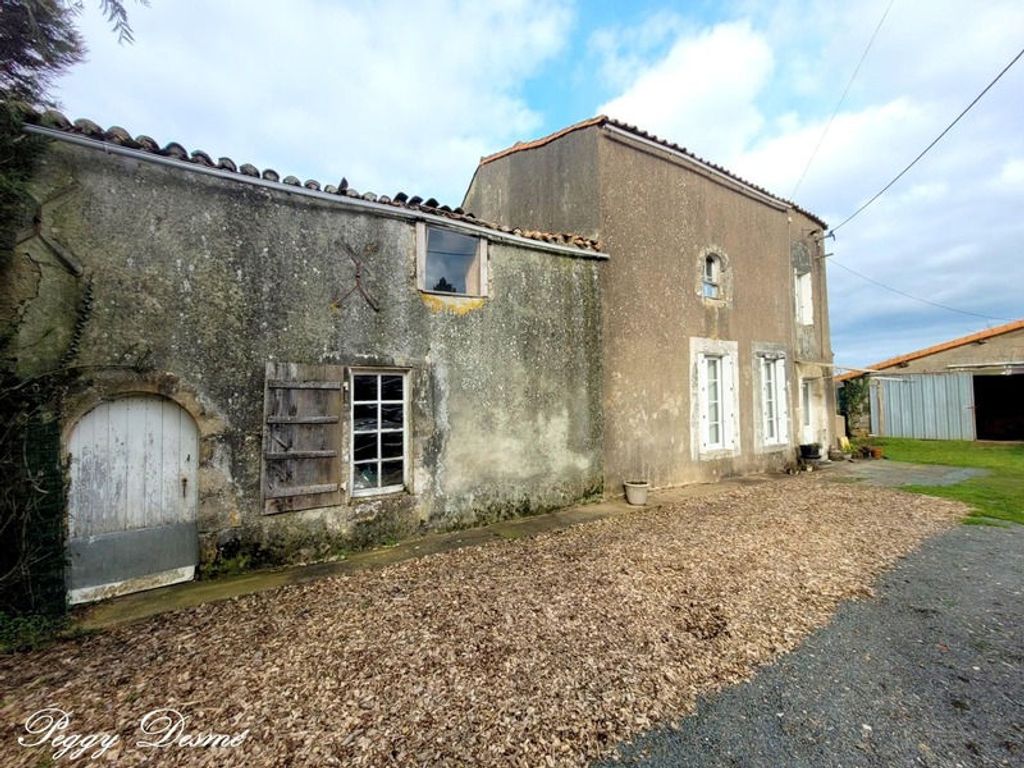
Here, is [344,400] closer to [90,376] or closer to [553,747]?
[90,376]

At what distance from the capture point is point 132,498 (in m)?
4.55

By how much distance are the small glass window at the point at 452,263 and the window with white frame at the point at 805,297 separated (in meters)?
10.9

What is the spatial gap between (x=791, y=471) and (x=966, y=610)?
25.9 feet

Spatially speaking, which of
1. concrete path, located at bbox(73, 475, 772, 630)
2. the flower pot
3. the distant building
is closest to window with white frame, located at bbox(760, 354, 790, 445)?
concrete path, located at bbox(73, 475, 772, 630)

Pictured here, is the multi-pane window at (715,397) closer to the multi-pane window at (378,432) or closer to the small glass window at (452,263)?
the small glass window at (452,263)

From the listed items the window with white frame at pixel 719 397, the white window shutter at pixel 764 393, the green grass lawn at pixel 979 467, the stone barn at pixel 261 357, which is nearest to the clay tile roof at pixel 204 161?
the stone barn at pixel 261 357

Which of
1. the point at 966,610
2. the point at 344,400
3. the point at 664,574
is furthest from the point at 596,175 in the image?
the point at 966,610

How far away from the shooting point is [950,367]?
17281mm

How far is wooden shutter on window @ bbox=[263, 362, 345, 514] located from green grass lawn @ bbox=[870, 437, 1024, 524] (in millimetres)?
9409

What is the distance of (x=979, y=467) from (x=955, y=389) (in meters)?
7.36

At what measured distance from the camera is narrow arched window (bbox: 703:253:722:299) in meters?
10.3

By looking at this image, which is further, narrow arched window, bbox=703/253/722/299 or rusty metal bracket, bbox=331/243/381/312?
narrow arched window, bbox=703/253/722/299

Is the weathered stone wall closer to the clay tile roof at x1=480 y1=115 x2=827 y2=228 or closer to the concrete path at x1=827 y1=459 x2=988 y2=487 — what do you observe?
the clay tile roof at x1=480 y1=115 x2=827 y2=228

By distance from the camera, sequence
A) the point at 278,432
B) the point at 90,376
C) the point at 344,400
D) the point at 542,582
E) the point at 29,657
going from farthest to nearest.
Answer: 1. the point at 344,400
2. the point at 278,432
3. the point at 542,582
4. the point at 90,376
5. the point at 29,657
